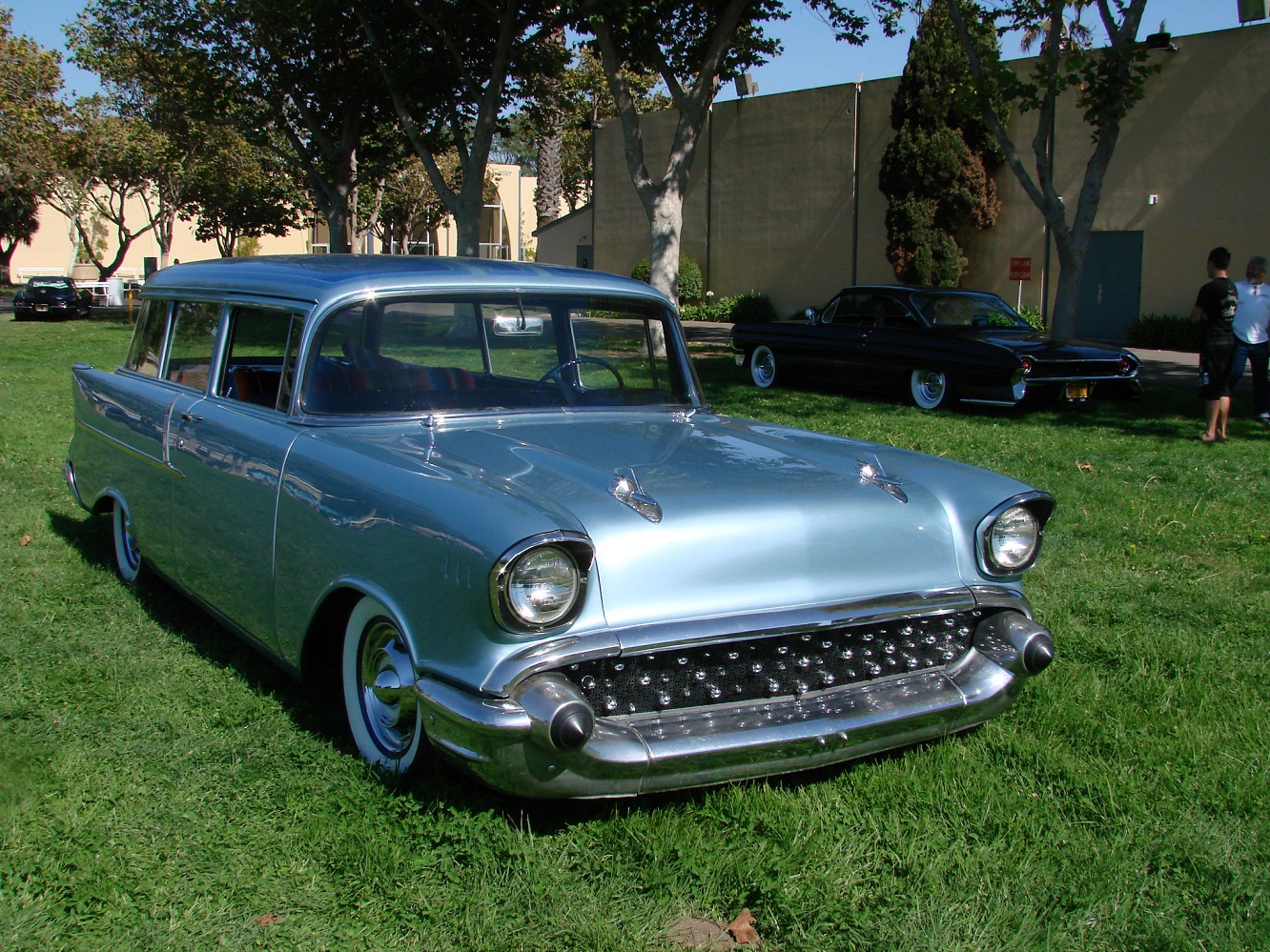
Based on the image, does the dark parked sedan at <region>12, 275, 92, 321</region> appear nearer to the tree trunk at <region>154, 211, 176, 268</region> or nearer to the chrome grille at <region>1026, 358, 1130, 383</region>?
the tree trunk at <region>154, 211, 176, 268</region>

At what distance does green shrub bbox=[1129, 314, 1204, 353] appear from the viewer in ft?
67.3

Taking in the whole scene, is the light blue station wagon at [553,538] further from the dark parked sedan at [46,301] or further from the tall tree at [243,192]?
the tall tree at [243,192]

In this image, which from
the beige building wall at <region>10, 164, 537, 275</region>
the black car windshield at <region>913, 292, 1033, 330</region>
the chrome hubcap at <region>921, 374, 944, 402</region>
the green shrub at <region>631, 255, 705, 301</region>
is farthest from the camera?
the beige building wall at <region>10, 164, 537, 275</region>

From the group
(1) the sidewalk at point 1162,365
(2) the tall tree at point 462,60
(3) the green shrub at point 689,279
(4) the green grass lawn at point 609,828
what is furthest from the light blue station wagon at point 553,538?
(3) the green shrub at point 689,279

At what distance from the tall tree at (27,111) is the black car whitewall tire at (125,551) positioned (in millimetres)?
34324

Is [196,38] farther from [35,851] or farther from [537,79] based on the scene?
[35,851]

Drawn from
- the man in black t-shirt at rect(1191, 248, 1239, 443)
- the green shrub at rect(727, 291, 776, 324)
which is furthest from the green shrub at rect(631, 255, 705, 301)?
the man in black t-shirt at rect(1191, 248, 1239, 443)

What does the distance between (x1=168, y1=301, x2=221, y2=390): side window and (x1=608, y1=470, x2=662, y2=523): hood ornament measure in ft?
6.95

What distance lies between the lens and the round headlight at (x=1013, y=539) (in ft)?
11.1

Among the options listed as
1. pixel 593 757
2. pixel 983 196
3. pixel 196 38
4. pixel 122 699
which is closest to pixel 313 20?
pixel 196 38

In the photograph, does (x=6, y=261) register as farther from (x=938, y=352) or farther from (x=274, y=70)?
(x=938, y=352)

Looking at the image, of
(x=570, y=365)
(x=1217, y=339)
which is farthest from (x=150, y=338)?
(x=1217, y=339)

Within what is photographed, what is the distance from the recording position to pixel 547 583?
2.72 metres

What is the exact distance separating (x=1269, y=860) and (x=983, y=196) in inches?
872
